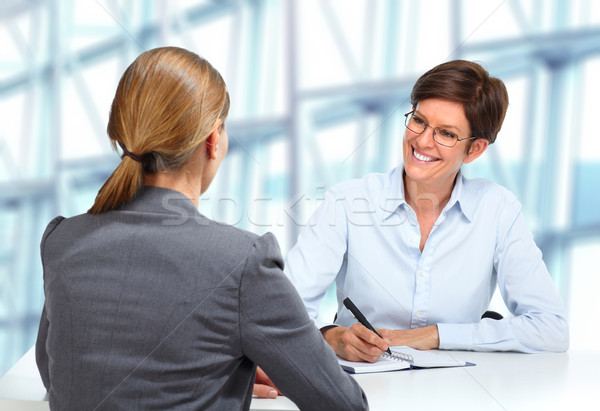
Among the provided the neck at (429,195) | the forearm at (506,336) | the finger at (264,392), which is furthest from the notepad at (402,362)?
the neck at (429,195)

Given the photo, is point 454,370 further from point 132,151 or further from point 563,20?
point 563,20

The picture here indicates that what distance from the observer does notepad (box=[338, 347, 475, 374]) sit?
1240 mm

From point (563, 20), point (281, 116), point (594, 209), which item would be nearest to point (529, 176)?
point (594, 209)

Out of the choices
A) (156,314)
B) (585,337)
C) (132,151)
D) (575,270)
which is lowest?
(585,337)

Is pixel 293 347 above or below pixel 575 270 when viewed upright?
above

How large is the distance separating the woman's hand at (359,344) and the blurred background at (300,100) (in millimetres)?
3225

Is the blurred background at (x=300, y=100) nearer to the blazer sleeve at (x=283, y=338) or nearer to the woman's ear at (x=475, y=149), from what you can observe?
the woman's ear at (x=475, y=149)

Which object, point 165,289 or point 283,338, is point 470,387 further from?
point 165,289

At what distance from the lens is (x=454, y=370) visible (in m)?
1.27

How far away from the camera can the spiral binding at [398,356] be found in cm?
129

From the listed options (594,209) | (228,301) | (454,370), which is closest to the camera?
(228,301)

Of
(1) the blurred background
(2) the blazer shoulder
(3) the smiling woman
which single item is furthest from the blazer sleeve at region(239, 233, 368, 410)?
(1) the blurred background

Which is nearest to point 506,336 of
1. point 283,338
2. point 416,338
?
point 416,338

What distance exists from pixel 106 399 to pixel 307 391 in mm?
269
